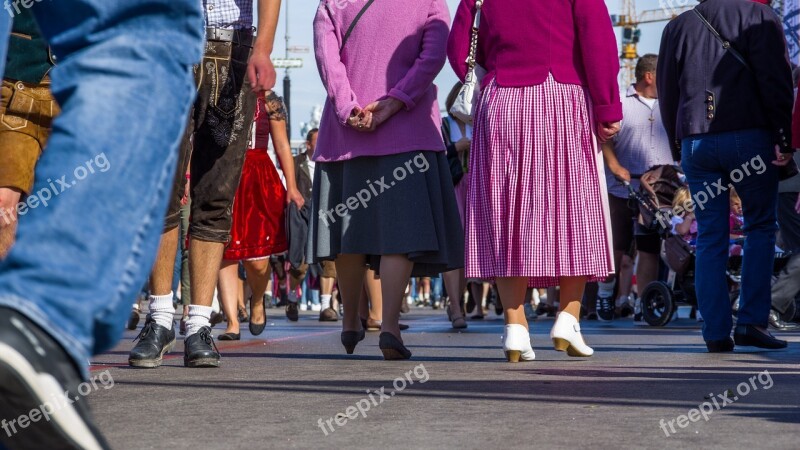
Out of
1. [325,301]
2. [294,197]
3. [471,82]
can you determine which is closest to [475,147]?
[471,82]

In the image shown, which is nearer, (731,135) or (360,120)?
(360,120)

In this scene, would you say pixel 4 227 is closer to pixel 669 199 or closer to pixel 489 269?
pixel 489 269

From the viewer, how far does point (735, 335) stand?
725cm

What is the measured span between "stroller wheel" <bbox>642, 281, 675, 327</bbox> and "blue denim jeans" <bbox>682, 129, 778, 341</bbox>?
4.02m

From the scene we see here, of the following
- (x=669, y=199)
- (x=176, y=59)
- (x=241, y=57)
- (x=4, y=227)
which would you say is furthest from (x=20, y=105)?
(x=669, y=199)

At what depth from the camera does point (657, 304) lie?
11523mm

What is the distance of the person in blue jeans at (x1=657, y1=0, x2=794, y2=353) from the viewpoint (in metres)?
7.02

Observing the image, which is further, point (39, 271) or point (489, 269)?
point (489, 269)

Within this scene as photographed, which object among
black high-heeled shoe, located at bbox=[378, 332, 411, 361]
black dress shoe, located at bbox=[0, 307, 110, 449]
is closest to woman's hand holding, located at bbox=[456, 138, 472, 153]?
black high-heeled shoe, located at bbox=[378, 332, 411, 361]

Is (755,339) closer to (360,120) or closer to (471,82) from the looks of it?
(471,82)

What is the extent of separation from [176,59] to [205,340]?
399cm

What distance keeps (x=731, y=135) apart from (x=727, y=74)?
1.13 feet

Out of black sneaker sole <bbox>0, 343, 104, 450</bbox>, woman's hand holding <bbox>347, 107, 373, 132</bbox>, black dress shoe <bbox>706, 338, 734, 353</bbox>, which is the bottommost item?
black dress shoe <bbox>706, 338, 734, 353</bbox>

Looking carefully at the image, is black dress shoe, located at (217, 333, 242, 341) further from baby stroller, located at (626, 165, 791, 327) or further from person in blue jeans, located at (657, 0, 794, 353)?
baby stroller, located at (626, 165, 791, 327)
